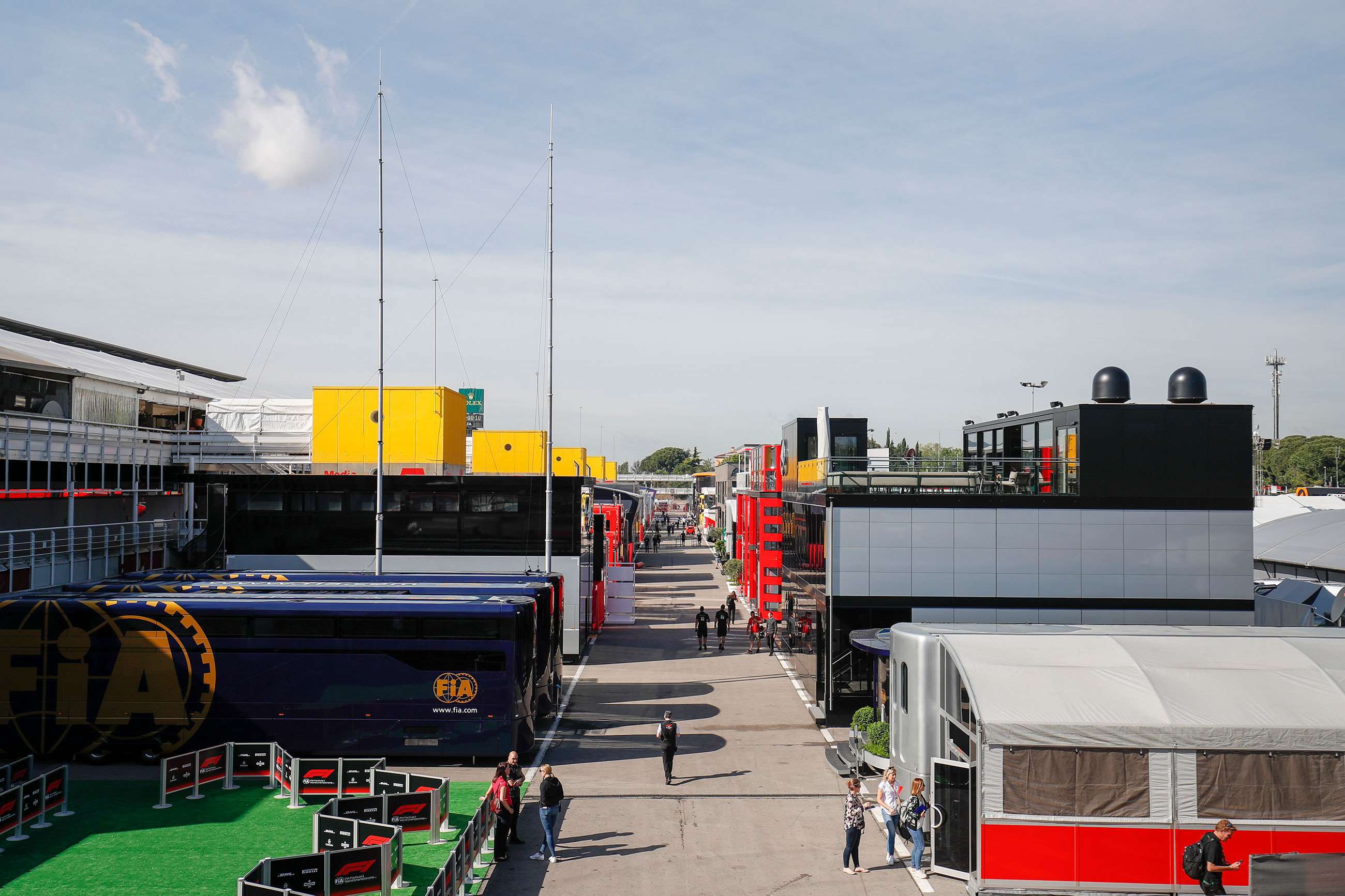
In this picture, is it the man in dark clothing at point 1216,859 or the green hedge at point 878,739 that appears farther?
the green hedge at point 878,739

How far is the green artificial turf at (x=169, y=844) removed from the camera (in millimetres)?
13969

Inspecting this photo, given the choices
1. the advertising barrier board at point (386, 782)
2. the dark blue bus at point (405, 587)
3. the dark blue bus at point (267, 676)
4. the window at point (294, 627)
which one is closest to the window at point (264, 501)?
the dark blue bus at point (405, 587)

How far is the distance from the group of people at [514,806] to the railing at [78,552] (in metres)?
19.2

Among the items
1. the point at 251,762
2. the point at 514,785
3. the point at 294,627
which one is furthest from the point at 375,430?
the point at 514,785

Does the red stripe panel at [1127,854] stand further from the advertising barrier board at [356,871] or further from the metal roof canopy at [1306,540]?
the metal roof canopy at [1306,540]

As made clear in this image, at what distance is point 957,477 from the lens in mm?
24000

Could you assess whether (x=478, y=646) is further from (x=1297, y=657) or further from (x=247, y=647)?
(x=1297, y=657)

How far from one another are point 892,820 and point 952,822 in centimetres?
103

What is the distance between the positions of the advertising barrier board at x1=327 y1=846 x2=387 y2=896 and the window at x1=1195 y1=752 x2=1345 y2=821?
1131cm

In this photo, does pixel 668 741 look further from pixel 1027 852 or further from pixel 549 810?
pixel 1027 852

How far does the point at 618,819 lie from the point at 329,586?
9576 mm

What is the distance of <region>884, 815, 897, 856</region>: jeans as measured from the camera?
15555 mm

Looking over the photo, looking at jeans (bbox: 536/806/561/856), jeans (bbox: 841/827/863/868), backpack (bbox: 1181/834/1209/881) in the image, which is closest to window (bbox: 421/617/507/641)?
jeans (bbox: 536/806/561/856)

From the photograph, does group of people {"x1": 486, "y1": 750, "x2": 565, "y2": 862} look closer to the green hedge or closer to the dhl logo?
the dhl logo
